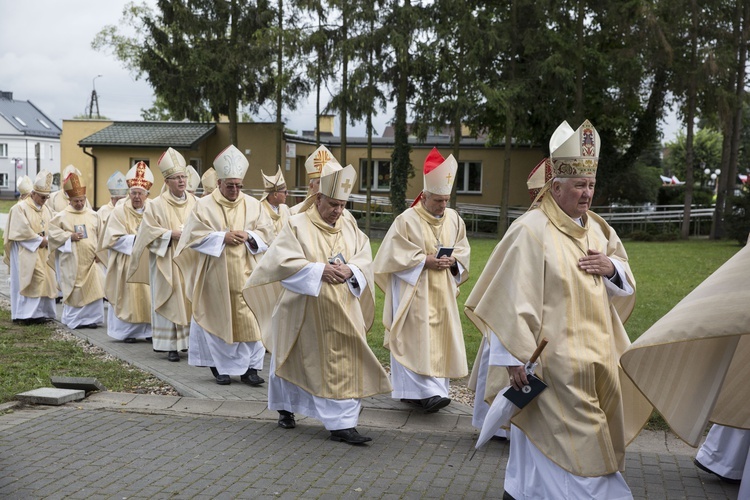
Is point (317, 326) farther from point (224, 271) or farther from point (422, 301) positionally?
point (224, 271)

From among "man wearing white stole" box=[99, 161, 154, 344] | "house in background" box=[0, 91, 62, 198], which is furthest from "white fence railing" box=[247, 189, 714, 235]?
"house in background" box=[0, 91, 62, 198]

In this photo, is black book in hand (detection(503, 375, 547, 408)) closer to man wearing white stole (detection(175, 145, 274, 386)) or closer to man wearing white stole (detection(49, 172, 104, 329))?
man wearing white stole (detection(175, 145, 274, 386))

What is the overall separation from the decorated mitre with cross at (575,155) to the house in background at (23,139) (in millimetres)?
70565

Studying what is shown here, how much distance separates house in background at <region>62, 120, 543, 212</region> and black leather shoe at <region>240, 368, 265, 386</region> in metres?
26.4

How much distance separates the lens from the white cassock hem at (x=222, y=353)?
8.84m

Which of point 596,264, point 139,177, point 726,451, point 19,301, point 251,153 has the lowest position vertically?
point 19,301

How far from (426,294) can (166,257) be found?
4087 mm

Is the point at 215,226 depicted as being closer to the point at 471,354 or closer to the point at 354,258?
the point at 354,258

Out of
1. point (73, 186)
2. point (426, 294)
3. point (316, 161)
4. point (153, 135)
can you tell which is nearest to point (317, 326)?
point (426, 294)

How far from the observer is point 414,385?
24.8 feet

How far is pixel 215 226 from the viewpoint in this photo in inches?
358

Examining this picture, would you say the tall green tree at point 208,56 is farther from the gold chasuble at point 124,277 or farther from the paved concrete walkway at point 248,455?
the paved concrete walkway at point 248,455

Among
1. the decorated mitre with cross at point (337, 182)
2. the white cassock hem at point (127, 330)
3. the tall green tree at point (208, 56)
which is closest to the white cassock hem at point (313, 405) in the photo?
the decorated mitre with cross at point (337, 182)

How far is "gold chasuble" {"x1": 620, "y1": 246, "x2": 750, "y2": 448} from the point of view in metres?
3.65
